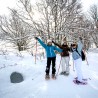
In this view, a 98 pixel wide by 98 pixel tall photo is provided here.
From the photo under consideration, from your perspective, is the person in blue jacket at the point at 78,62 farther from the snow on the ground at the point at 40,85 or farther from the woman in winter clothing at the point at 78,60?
the snow on the ground at the point at 40,85

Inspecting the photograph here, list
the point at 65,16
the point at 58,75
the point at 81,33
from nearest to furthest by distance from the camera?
the point at 58,75, the point at 81,33, the point at 65,16

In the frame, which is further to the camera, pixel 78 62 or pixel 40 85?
pixel 78 62

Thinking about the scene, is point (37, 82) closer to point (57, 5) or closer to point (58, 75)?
point (58, 75)

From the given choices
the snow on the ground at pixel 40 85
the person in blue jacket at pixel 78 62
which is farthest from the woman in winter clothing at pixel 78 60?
the snow on the ground at pixel 40 85

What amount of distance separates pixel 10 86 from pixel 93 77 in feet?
12.4

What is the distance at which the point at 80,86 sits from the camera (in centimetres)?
773

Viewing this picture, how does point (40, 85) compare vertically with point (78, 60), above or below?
below

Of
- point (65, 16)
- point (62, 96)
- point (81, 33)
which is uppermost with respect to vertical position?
point (65, 16)

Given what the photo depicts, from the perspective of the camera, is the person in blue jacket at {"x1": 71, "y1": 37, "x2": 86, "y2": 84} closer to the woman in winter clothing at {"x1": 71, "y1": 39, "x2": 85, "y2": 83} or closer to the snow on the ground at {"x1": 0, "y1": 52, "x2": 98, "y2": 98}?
the woman in winter clothing at {"x1": 71, "y1": 39, "x2": 85, "y2": 83}

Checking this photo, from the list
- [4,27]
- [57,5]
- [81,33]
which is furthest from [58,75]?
[4,27]

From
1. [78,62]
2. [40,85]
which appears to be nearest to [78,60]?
[78,62]

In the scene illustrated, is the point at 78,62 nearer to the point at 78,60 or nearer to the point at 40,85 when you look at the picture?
the point at 78,60

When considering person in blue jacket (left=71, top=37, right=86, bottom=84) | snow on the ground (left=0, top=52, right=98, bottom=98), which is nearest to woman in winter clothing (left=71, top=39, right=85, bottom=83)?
person in blue jacket (left=71, top=37, right=86, bottom=84)

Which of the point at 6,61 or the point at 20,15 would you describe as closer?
the point at 6,61
